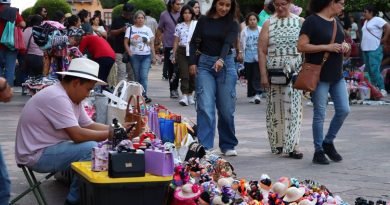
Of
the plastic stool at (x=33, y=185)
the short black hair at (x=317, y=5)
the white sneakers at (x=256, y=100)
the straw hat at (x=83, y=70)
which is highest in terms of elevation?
the short black hair at (x=317, y=5)

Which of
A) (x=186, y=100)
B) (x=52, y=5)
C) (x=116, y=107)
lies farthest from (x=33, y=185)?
(x=52, y=5)

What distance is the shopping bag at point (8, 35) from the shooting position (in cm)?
1562

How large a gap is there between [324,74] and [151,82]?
523 inches

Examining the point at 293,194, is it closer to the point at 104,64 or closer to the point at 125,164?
the point at 125,164

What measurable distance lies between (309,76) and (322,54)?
0.28 metres

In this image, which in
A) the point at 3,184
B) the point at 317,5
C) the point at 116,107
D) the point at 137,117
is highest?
the point at 317,5

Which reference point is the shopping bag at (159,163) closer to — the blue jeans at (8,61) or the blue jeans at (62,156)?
the blue jeans at (62,156)

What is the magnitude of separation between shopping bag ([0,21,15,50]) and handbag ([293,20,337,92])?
335 inches

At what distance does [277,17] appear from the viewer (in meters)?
8.98

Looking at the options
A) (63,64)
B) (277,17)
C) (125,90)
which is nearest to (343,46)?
(277,17)

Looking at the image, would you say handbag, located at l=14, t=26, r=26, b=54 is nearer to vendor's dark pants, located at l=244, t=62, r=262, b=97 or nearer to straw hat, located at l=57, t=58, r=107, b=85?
vendor's dark pants, located at l=244, t=62, r=262, b=97

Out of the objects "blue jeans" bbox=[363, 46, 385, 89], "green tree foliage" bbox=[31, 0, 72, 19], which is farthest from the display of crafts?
"green tree foliage" bbox=[31, 0, 72, 19]

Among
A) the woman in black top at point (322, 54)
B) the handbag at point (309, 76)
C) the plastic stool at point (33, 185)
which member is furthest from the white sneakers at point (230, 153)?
the plastic stool at point (33, 185)

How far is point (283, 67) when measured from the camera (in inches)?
351
